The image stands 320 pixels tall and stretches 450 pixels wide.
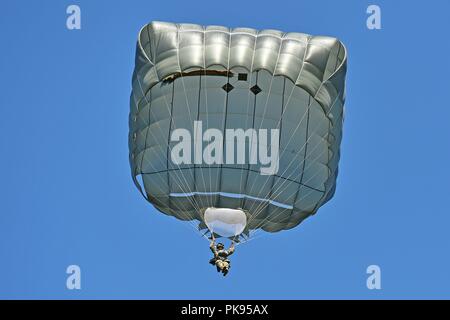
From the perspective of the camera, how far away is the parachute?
112 feet

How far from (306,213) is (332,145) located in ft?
6.81

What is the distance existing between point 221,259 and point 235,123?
3.48m

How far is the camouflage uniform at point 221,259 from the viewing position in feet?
110

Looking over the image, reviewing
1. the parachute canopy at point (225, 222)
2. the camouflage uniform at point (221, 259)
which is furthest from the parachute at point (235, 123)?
the camouflage uniform at point (221, 259)

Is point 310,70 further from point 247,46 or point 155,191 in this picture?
point 155,191

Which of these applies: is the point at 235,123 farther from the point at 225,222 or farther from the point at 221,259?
the point at 221,259

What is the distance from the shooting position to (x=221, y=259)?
33.8 m

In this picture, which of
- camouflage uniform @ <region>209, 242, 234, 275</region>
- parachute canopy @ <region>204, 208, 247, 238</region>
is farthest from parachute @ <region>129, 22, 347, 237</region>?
camouflage uniform @ <region>209, 242, 234, 275</region>

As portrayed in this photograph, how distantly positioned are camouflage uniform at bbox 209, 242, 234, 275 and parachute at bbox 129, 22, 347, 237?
0.86m

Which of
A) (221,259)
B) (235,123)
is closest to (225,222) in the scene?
(221,259)

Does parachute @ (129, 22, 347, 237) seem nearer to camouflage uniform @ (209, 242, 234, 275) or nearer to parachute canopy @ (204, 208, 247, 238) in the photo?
parachute canopy @ (204, 208, 247, 238)

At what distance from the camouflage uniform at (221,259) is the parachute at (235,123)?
0.86 m

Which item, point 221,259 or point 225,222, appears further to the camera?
point 225,222
